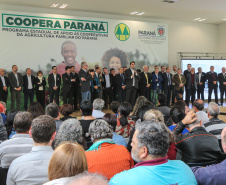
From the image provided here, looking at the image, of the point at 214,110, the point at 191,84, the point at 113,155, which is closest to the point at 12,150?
the point at 113,155

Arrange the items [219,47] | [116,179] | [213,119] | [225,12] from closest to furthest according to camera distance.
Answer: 1. [116,179]
2. [213,119]
3. [225,12]
4. [219,47]

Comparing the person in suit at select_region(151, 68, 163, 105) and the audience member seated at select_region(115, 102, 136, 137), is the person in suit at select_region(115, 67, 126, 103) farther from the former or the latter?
the audience member seated at select_region(115, 102, 136, 137)

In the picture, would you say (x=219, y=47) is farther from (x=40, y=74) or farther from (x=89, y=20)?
(x=40, y=74)

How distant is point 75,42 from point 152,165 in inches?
354

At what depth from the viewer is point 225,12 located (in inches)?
433

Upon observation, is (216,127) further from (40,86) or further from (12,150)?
(40,86)

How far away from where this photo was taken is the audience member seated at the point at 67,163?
110 cm

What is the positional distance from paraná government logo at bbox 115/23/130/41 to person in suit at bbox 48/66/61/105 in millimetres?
3232

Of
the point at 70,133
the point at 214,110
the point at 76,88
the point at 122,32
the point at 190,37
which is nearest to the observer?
the point at 70,133

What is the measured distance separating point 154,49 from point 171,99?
2.33m

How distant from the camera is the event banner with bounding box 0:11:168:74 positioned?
8797mm

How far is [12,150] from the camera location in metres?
2.10

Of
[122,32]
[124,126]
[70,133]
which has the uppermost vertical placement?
[122,32]

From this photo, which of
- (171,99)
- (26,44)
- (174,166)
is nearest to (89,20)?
(26,44)
